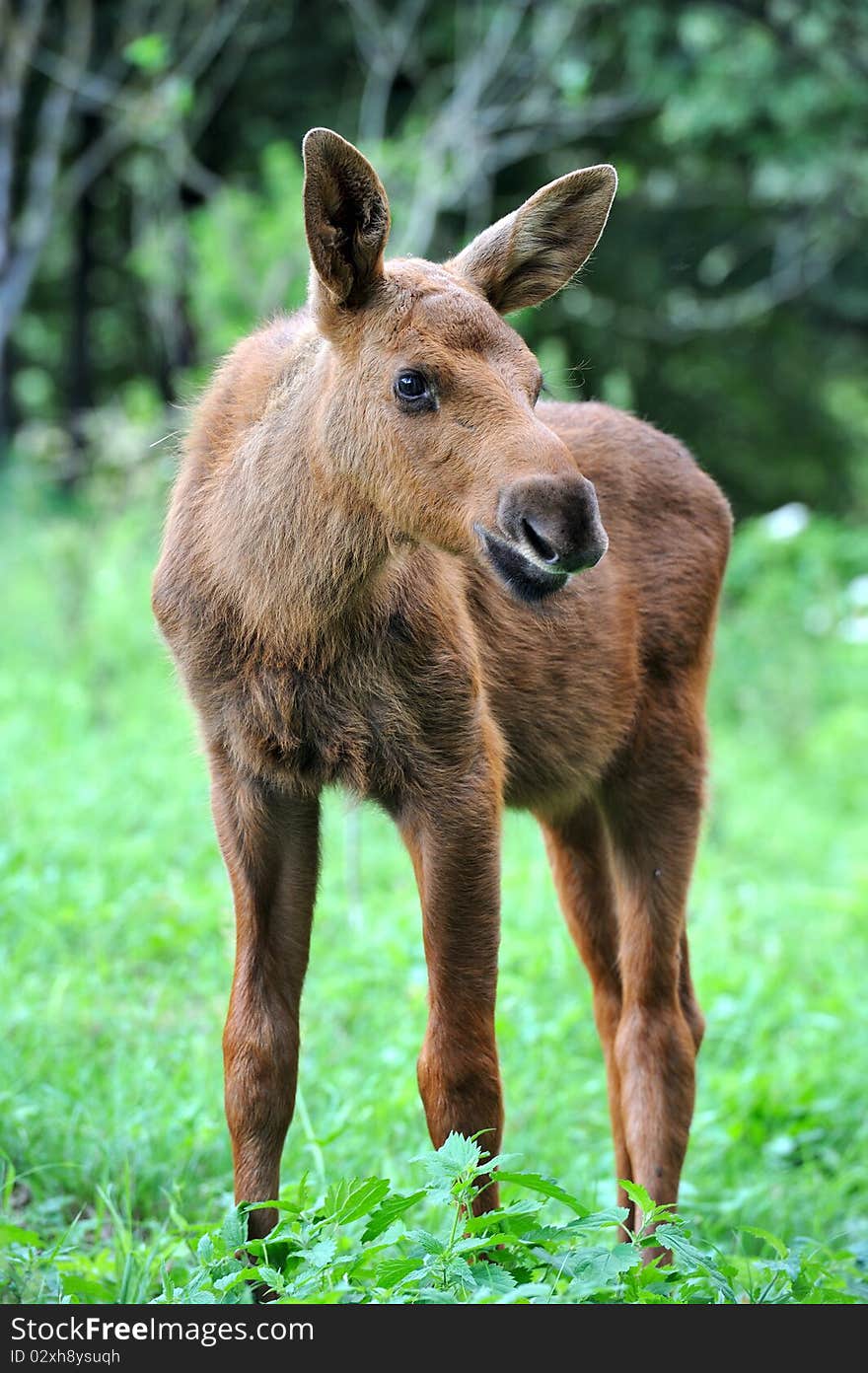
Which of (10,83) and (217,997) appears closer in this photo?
(217,997)

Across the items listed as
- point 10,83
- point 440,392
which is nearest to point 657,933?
point 440,392

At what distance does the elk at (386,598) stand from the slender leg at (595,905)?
24.6 inches

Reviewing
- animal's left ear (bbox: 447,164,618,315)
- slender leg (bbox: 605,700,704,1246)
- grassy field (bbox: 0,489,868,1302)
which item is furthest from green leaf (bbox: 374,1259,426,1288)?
animal's left ear (bbox: 447,164,618,315)

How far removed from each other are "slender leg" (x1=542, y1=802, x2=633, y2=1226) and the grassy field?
58 cm

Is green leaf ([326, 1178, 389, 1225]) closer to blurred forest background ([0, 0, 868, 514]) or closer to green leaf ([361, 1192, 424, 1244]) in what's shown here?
green leaf ([361, 1192, 424, 1244])

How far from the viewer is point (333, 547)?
3.84m

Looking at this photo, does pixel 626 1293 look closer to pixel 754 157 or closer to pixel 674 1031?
pixel 674 1031

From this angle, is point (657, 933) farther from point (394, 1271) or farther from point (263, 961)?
point (394, 1271)

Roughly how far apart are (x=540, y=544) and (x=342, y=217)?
966 millimetres

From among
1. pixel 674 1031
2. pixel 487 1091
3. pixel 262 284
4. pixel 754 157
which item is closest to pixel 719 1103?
pixel 674 1031

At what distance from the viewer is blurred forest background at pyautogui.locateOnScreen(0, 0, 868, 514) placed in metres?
12.3

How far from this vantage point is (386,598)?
12.8 feet

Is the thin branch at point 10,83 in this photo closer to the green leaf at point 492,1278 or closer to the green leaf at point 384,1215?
the green leaf at point 384,1215
